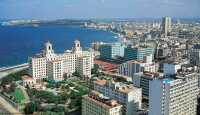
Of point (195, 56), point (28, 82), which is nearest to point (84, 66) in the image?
point (28, 82)

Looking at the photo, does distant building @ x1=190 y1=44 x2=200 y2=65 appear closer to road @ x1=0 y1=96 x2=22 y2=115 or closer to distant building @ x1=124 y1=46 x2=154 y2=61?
distant building @ x1=124 y1=46 x2=154 y2=61

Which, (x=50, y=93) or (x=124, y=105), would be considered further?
(x=50, y=93)

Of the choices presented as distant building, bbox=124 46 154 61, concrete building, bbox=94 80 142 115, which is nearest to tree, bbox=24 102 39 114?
concrete building, bbox=94 80 142 115

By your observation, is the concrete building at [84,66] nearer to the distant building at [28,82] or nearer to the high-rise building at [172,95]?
the distant building at [28,82]

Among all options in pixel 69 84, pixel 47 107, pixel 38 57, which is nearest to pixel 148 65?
pixel 69 84

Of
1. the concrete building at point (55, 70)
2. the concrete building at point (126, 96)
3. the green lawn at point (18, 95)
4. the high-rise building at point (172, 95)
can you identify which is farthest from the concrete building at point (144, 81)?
the green lawn at point (18, 95)

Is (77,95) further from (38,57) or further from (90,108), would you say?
(38,57)

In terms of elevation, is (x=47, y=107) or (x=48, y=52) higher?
(x=48, y=52)
